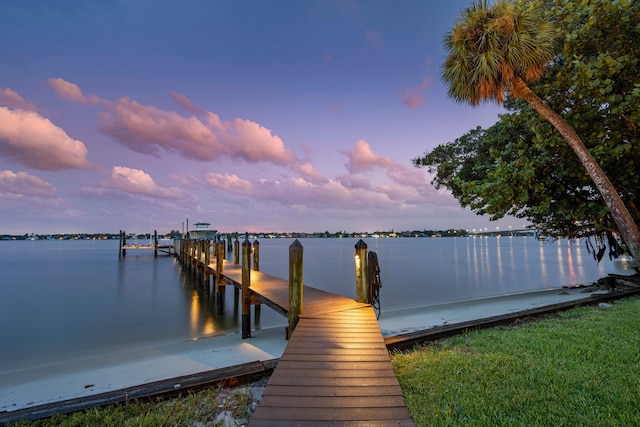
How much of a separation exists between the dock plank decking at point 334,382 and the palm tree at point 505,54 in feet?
20.7

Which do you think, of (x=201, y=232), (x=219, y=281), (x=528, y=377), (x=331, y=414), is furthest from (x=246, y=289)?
(x=201, y=232)

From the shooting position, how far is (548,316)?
7.90 meters

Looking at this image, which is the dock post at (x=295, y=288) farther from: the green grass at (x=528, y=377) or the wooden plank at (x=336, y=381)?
the wooden plank at (x=336, y=381)

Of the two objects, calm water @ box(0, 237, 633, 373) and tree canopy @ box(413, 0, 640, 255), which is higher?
tree canopy @ box(413, 0, 640, 255)

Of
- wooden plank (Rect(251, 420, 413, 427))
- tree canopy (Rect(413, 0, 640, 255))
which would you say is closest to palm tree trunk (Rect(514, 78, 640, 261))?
tree canopy (Rect(413, 0, 640, 255))

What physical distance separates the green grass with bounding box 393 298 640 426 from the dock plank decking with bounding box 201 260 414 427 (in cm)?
55

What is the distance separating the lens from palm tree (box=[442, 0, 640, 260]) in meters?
7.12

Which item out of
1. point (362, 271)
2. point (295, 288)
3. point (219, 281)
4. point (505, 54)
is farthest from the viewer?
point (219, 281)

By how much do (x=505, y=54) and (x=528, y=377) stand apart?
704cm

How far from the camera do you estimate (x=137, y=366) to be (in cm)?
777

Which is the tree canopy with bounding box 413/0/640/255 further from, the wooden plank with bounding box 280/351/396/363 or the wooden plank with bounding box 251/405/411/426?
the wooden plank with bounding box 251/405/411/426

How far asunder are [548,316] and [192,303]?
15.9 meters

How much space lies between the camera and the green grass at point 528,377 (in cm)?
331

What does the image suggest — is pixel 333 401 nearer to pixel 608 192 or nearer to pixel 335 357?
pixel 335 357
